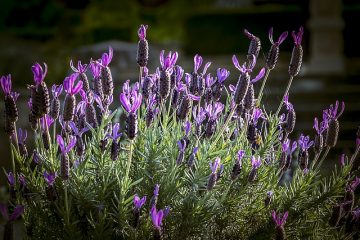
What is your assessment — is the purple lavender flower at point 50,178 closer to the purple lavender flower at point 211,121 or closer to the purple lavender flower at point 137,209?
the purple lavender flower at point 137,209

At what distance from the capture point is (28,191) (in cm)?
188

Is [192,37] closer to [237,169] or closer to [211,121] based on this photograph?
[211,121]

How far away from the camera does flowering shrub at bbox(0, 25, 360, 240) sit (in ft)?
5.65

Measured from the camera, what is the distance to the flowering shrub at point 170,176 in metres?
1.72

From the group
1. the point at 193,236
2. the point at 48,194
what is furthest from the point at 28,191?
the point at 193,236

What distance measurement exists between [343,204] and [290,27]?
1275 cm

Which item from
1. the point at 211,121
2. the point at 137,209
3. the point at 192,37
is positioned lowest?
the point at 137,209

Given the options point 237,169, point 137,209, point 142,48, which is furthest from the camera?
point 142,48

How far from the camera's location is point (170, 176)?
1767 millimetres

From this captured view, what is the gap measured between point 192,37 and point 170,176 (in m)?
12.9

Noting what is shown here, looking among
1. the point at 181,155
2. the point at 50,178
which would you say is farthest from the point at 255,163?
the point at 50,178

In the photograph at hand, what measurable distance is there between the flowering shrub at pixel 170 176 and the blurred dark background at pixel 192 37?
601 cm

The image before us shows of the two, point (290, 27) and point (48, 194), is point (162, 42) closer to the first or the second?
point (290, 27)

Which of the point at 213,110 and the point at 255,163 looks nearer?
the point at 255,163
